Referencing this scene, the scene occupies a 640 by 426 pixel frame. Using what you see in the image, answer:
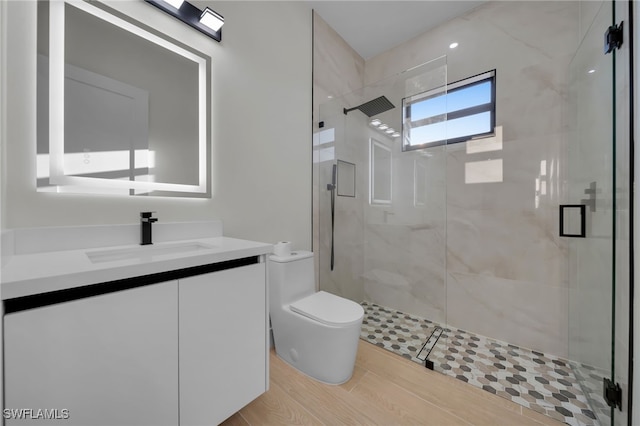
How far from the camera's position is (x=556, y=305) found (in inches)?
69.4

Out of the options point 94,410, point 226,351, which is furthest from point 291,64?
point 94,410

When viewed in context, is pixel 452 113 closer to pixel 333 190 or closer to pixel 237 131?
pixel 333 190

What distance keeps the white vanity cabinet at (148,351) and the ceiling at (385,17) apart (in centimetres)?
222

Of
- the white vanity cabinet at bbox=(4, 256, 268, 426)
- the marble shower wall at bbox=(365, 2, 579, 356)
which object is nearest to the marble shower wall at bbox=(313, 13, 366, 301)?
the marble shower wall at bbox=(365, 2, 579, 356)

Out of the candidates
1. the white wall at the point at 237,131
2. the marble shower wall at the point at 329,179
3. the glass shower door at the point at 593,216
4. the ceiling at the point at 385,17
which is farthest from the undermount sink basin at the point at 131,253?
the ceiling at the point at 385,17

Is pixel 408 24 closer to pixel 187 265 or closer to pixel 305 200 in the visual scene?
pixel 305 200

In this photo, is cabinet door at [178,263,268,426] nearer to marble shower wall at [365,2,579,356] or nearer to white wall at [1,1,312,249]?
white wall at [1,1,312,249]

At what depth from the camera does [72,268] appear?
699 millimetres

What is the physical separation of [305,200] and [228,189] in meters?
0.69

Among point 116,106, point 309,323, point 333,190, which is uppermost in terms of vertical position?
point 116,106

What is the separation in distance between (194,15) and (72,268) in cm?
140

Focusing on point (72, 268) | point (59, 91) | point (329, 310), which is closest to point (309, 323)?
point (329, 310)

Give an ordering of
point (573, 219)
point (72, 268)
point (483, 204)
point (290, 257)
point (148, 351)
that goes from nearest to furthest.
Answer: point (72, 268)
point (148, 351)
point (573, 219)
point (290, 257)
point (483, 204)

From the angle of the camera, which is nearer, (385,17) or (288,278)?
(288,278)
